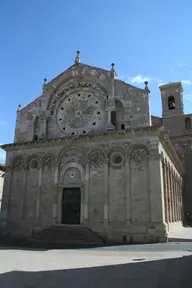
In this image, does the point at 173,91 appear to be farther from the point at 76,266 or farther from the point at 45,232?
the point at 76,266

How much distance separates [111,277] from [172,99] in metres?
26.4

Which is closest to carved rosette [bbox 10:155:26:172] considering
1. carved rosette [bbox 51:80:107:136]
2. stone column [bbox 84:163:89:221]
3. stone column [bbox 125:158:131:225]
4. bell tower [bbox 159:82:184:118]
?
carved rosette [bbox 51:80:107:136]

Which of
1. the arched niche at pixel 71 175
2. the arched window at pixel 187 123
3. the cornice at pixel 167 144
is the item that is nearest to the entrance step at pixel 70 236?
the arched niche at pixel 71 175

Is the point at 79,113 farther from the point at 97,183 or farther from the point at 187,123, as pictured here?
the point at 187,123

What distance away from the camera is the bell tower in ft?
94.0

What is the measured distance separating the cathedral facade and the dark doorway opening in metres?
0.06

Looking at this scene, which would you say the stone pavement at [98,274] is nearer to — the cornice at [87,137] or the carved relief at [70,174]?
the cornice at [87,137]

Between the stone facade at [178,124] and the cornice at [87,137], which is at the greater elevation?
the stone facade at [178,124]

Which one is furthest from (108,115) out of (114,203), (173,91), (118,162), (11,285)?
(173,91)

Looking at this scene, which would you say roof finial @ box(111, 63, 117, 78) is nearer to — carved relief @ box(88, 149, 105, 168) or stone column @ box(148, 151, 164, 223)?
carved relief @ box(88, 149, 105, 168)

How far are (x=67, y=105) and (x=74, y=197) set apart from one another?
7.06m

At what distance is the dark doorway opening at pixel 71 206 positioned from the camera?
610 inches

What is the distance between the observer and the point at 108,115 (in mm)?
16688

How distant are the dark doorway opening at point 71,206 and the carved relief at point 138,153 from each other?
4198 millimetres
